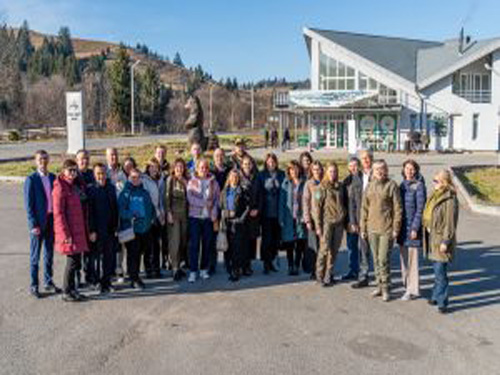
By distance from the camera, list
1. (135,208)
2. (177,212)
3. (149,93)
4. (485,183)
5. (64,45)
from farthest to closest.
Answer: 1. (64,45)
2. (149,93)
3. (485,183)
4. (177,212)
5. (135,208)

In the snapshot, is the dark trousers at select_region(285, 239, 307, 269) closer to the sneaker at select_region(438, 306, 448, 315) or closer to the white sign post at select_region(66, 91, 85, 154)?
the sneaker at select_region(438, 306, 448, 315)

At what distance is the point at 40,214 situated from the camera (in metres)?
6.95

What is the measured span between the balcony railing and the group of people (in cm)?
3437

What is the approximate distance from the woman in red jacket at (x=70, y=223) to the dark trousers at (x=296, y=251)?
3.06 meters

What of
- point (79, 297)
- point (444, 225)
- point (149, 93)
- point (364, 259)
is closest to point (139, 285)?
point (79, 297)

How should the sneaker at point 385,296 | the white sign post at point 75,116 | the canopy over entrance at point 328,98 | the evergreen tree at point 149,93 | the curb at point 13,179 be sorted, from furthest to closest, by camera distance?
the evergreen tree at point 149,93
the canopy over entrance at point 328,98
the white sign post at point 75,116
the curb at point 13,179
the sneaker at point 385,296

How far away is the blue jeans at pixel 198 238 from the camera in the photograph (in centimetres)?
793

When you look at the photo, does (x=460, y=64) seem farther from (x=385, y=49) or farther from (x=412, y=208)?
(x=412, y=208)

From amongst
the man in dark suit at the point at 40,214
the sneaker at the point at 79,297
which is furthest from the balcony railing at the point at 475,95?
the sneaker at the point at 79,297

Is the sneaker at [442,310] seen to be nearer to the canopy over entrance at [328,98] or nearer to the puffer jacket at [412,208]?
the puffer jacket at [412,208]

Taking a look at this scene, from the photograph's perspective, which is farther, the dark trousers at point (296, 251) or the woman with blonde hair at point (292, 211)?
the dark trousers at point (296, 251)

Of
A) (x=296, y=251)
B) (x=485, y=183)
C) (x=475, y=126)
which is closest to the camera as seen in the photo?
(x=296, y=251)

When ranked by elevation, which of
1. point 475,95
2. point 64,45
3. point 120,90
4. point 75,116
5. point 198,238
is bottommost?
point 198,238

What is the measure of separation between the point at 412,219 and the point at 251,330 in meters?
2.58
